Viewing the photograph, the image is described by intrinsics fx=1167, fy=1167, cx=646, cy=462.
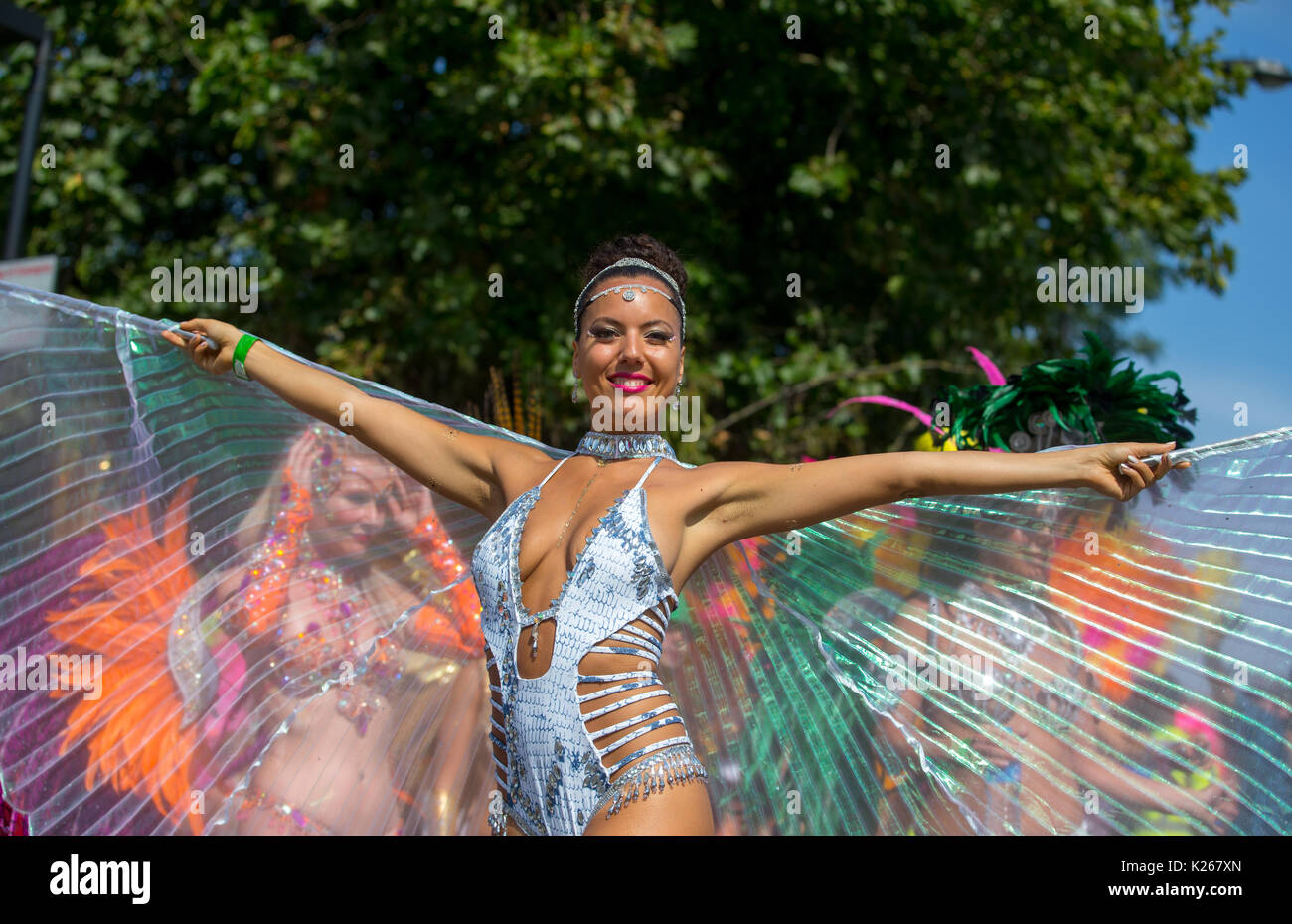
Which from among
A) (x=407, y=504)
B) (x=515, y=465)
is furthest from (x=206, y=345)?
(x=515, y=465)

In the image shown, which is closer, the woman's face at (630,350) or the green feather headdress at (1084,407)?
the woman's face at (630,350)

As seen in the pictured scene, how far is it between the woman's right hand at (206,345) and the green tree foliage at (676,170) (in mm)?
3112

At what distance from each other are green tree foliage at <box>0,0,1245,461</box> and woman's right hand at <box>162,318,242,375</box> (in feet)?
10.2

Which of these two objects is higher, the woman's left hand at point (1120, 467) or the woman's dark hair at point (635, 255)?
the woman's dark hair at point (635, 255)

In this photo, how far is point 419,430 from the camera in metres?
2.46

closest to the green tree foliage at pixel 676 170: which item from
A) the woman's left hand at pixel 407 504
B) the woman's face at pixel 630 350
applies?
the woman's left hand at pixel 407 504

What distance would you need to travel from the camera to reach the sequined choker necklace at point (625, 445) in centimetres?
237

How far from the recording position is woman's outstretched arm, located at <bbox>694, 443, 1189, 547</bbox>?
2086 mm

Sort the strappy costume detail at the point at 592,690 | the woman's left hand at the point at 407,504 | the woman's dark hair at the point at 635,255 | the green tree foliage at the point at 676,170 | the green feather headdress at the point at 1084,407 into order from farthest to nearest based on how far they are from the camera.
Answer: the green tree foliage at the point at 676,170 → the woman's left hand at the point at 407,504 → the green feather headdress at the point at 1084,407 → the woman's dark hair at the point at 635,255 → the strappy costume detail at the point at 592,690

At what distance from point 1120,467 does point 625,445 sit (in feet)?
3.08

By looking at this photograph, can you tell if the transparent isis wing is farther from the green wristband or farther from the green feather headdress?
the green feather headdress

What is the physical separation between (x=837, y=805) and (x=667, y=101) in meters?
4.57

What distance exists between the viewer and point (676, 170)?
5648 millimetres

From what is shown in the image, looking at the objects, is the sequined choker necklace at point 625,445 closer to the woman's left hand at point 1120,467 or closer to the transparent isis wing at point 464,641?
the transparent isis wing at point 464,641
